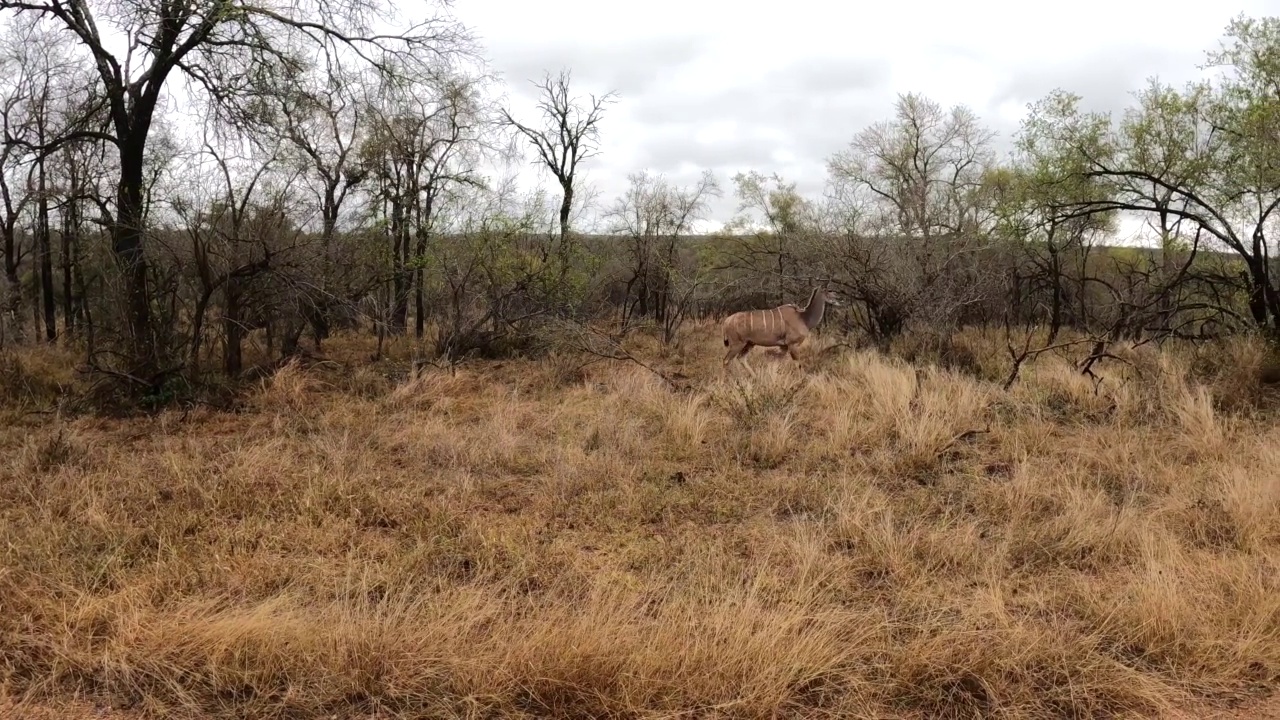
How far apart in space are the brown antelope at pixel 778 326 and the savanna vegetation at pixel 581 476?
0.66 m

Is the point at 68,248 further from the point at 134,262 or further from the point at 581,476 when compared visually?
the point at 581,476

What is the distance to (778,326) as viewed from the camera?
12164 millimetres

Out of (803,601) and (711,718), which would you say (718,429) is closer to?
(803,601)

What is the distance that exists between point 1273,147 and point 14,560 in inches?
484

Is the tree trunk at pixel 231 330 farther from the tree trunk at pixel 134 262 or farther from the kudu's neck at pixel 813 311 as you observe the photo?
the kudu's neck at pixel 813 311

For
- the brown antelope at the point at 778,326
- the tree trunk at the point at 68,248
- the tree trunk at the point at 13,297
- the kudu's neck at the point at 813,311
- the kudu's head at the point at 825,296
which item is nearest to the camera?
the brown antelope at the point at 778,326

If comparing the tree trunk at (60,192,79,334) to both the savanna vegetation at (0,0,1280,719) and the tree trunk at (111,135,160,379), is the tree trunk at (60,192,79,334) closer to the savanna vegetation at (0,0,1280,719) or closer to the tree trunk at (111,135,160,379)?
the savanna vegetation at (0,0,1280,719)

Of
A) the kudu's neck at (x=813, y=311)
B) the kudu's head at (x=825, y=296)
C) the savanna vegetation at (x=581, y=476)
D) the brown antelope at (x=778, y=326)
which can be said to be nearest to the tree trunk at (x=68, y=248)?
the savanna vegetation at (x=581, y=476)

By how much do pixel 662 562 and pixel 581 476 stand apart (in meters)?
1.71

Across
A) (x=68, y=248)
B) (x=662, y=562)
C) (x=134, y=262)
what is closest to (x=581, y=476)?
(x=662, y=562)

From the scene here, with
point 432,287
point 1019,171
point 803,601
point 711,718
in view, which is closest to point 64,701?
point 711,718

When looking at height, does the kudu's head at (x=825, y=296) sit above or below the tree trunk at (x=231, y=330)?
above

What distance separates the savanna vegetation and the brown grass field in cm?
2

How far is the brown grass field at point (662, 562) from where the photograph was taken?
277 centimetres
